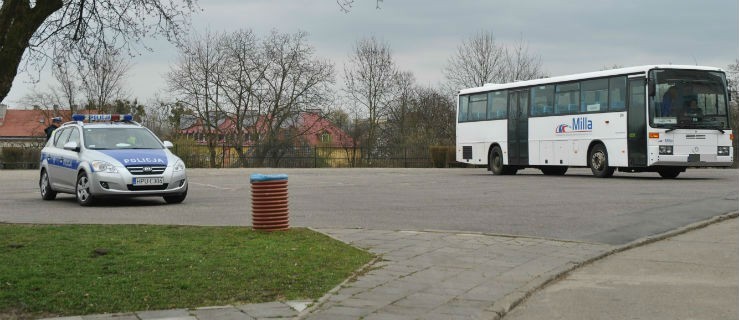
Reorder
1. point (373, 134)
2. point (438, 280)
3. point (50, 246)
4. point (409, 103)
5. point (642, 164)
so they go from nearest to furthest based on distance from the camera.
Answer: point (438, 280), point (50, 246), point (642, 164), point (373, 134), point (409, 103)

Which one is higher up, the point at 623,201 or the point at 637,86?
the point at 637,86

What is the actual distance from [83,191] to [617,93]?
16.3 m

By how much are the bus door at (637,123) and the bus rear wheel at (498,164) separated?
6.92m

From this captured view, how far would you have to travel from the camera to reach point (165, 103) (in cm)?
A: 5012

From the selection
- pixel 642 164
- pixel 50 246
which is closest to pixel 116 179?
pixel 50 246

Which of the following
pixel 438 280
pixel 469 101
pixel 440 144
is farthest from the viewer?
pixel 440 144

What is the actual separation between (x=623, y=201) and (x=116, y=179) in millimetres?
9932

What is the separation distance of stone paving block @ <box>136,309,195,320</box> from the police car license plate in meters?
9.61

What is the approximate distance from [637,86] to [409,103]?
39248 mm

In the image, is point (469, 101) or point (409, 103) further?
point (409, 103)

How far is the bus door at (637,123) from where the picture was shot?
74.1 feet

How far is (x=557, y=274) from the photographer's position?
24.9 ft

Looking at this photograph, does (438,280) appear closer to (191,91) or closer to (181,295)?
(181,295)

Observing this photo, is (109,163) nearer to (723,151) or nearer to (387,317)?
(387,317)
